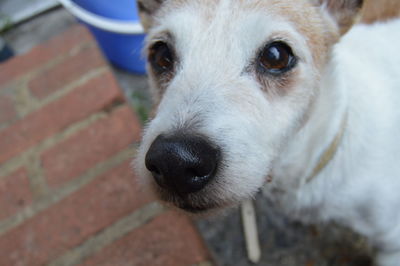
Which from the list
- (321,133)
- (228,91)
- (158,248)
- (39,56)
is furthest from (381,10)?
(39,56)

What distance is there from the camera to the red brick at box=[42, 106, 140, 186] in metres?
1.49

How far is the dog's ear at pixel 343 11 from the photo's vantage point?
1.10m

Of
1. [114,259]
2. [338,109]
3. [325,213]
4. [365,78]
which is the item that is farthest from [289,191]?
[114,259]

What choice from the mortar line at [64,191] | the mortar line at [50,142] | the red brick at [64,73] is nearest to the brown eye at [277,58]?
the mortar line at [64,191]

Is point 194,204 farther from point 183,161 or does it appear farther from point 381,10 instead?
point 381,10

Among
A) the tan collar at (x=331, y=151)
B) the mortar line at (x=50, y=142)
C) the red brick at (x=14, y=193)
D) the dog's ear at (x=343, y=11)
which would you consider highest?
the dog's ear at (x=343, y=11)

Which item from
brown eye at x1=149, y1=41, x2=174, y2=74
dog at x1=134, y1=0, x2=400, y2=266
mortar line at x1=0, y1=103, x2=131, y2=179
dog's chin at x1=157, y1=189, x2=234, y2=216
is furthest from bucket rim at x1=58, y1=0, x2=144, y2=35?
dog's chin at x1=157, y1=189, x2=234, y2=216

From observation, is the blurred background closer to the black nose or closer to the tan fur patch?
the tan fur patch

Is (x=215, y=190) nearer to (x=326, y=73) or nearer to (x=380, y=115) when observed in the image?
(x=326, y=73)

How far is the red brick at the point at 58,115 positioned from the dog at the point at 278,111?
0.47 metres

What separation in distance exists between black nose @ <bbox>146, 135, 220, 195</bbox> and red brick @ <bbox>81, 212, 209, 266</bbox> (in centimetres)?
48

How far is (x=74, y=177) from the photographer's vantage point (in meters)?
1.48

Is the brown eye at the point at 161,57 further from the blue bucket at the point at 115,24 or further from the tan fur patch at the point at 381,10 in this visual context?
the blue bucket at the point at 115,24

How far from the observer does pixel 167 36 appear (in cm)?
103
